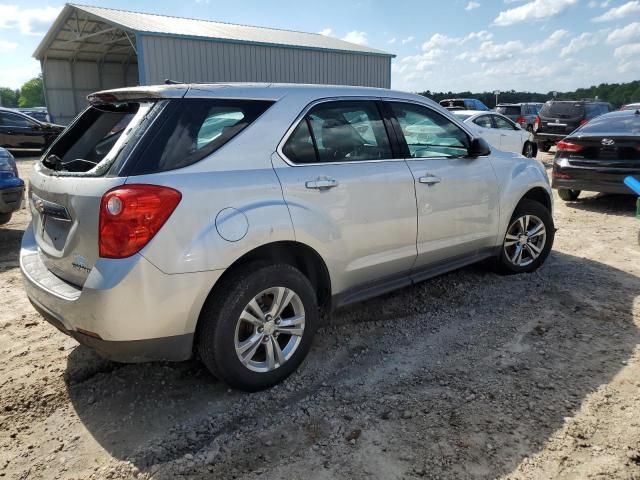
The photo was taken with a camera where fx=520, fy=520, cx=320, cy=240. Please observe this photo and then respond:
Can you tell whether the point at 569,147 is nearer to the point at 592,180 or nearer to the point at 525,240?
the point at 592,180

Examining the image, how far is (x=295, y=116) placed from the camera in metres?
3.19

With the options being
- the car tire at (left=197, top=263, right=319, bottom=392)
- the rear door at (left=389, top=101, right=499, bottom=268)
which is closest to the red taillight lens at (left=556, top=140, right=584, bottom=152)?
the rear door at (left=389, top=101, right=499, bottom=268)

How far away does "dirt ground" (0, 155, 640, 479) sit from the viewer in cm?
252

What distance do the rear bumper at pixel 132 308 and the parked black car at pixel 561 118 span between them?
1610cm

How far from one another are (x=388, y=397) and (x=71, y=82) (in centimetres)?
2841

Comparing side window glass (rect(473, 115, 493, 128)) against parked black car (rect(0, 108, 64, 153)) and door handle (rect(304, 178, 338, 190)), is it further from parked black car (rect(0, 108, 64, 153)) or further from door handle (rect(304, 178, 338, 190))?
parked black car (rect(0, 108, 64, 153))

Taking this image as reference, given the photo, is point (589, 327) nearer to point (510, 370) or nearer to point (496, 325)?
point (496, 325)

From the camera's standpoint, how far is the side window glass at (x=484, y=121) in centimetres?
1305

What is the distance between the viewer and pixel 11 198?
239 inches

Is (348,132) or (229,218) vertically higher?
(348,132)

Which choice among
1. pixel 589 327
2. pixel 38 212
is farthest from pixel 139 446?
pixel 589 327

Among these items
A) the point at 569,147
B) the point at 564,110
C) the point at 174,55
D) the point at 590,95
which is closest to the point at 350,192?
the point at 569,147

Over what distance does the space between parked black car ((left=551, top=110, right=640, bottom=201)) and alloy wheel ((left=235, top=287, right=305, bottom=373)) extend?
6436 millimetres

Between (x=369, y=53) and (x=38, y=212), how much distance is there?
2354cm
